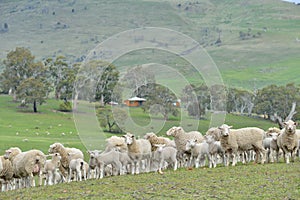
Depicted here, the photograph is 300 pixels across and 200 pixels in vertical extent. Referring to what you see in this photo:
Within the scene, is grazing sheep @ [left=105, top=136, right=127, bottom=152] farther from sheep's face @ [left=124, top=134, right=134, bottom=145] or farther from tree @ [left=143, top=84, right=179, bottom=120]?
tree @ [left=143, top=84, right=179, bottom=120]

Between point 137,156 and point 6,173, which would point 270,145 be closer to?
point 137,156

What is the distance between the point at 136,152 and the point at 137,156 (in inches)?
6.4

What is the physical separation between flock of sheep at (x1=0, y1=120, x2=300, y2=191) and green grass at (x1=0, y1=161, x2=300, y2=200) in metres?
1.38

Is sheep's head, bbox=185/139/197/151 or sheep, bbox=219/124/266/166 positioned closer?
sheep's head, bbox=185/139/197/151

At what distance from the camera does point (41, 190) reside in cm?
1742

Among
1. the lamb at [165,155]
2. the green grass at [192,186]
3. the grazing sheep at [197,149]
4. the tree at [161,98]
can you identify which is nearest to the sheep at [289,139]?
the green grass at [192,186]

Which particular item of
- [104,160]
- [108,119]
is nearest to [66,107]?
[108,119]

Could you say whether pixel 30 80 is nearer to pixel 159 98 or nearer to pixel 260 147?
pixel 159 98

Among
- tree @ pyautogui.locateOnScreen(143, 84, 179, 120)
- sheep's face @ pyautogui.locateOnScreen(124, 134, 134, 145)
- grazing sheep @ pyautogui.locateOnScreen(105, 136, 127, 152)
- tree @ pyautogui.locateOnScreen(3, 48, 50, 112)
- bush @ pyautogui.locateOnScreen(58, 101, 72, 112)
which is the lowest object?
grazing sheep @ pyautogui.locateOnScreen(105, 136, 127, 152)

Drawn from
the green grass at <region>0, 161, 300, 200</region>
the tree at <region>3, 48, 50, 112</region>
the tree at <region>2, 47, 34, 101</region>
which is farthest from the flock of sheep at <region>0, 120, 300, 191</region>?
the tree at <region>2, 47, 34, 101</region>

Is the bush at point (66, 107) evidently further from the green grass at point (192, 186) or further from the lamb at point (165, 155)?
the green grass at point (192, 186)

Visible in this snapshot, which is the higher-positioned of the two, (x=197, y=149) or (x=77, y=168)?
(x=197, y=149)

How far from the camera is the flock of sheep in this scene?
2069 centimetres

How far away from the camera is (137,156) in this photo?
2148cm
